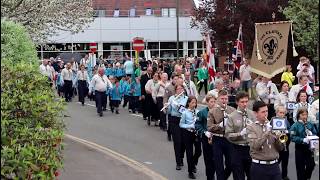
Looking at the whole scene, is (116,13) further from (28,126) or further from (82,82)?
(28,126)

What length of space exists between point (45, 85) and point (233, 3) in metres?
20.2

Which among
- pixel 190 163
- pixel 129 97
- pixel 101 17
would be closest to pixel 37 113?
pixel 190 163

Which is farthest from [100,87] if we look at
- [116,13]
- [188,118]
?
[116,13]

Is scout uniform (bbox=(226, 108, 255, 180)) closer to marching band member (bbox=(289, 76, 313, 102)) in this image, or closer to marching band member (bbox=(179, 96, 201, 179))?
marching band member (bbox=(179, 96, 201, 179))

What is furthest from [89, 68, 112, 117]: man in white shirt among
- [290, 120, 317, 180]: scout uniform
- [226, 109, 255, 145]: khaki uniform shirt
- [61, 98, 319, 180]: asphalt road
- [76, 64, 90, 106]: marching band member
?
[226, 109, 255, 145]: khaki uniform shirt

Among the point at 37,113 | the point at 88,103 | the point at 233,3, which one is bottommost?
the point at 88,103

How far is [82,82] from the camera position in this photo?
24.2 meters

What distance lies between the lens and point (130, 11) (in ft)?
167

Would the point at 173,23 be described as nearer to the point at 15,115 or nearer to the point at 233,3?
the point at 233,3

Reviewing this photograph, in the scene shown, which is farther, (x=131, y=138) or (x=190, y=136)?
(x=131, y=138)

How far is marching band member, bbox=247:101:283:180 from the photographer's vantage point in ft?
25.0

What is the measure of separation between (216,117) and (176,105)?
6.40ft

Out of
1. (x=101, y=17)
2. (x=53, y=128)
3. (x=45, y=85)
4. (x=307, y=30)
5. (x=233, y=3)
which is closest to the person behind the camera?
(x=53, y=128)

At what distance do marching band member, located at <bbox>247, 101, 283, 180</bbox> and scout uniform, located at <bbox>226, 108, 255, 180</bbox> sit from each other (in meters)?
0.95
